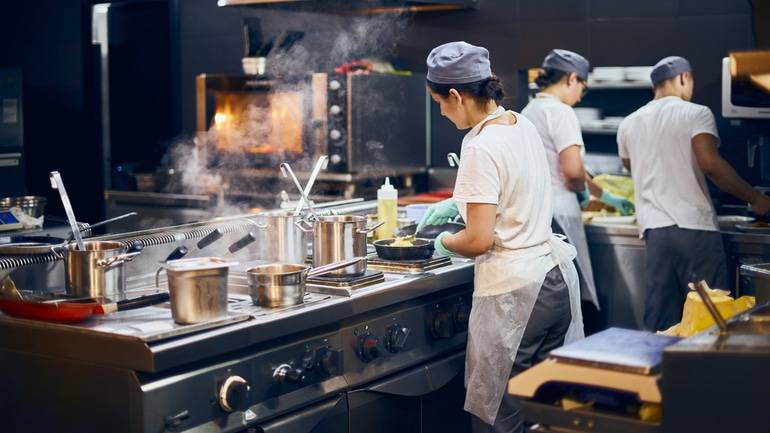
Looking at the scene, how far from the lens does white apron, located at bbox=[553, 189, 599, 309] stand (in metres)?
5.23

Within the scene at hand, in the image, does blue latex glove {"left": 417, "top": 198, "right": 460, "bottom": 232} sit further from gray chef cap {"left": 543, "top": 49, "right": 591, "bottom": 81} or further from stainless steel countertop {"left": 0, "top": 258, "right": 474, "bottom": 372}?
gray chef cap {"left": 543, "top": 49, "right": 591, "bottom": 81}

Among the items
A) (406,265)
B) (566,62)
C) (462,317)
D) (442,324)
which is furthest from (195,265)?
(566,62)

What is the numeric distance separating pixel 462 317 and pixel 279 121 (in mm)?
2684

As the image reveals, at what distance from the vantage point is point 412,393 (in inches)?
144

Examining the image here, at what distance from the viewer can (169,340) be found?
2.71 metres

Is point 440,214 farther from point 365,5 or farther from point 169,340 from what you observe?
point 365,5

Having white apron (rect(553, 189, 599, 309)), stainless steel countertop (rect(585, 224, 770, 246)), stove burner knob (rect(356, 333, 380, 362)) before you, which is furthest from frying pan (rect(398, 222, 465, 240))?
stainless steel countertop (rect(585, 224, 770, 246))

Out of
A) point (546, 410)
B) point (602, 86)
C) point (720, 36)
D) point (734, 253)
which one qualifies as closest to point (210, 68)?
point (602, 86)

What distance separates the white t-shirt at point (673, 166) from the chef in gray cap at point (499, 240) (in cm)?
169

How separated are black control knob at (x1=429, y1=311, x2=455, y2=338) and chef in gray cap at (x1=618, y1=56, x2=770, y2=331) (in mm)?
1703

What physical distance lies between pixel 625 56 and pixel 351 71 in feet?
5.57

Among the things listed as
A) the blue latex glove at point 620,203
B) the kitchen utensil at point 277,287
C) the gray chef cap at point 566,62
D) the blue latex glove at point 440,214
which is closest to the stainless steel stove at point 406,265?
the blue latex glove at point 440,214

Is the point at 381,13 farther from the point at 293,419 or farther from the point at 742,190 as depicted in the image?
the point at 293,419

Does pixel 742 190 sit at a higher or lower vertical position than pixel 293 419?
higher
